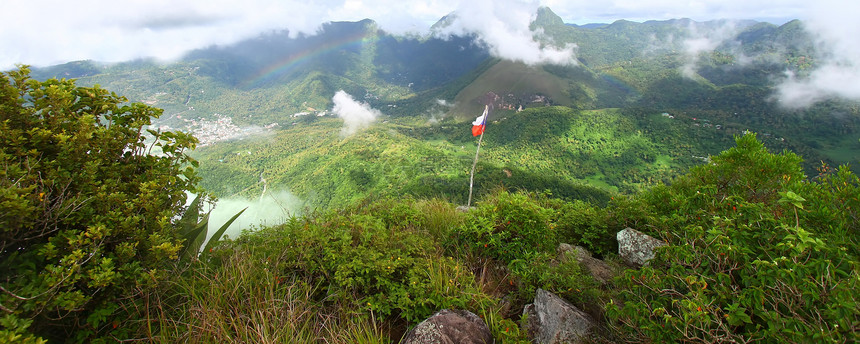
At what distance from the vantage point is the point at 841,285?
162 cm

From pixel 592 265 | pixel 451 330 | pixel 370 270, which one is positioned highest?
pixel 370 270

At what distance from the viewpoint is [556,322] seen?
294 centimetres

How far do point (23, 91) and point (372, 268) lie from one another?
2938mm

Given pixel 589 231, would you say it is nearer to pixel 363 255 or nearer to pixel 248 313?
pixel 363 255

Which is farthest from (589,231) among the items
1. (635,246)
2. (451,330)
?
(451,330)

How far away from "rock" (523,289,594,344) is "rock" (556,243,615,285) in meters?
0.70

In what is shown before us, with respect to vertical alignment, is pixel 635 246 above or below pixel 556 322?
below

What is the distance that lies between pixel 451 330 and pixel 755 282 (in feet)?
6.80

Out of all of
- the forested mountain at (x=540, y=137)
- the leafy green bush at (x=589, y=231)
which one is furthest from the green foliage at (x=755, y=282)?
the forested mountain at (x=540, y=137)

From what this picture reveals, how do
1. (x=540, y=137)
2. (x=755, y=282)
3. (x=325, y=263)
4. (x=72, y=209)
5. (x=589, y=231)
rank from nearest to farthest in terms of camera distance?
(x=755, y=282)
(x=72, y=209)
(x=325, y=263)
(x=589, y=231)
(x=540, y=137)

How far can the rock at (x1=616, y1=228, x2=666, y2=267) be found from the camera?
402 centimetres

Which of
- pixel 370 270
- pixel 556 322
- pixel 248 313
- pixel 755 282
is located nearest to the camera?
pixel 755 282

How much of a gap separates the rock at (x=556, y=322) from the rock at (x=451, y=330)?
0.44m

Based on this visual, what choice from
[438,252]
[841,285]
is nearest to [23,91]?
[438,252]
